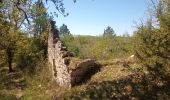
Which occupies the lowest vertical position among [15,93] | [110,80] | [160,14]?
[15,93]

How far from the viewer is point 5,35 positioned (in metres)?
34.4

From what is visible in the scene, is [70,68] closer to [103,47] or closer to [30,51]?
[30,51]

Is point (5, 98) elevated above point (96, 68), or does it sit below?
below

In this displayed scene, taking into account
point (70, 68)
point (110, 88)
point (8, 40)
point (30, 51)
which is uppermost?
point (8, 40)

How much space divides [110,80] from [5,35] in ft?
61.0

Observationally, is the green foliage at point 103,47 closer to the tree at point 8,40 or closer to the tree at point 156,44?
the tree at point 8,40

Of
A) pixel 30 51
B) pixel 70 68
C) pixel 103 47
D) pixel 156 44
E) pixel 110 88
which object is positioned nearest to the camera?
pixel 156 44

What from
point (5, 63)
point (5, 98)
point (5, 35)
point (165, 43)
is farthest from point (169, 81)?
point (5, 63)

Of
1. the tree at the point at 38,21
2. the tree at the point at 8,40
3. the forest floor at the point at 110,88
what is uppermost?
the tree at the point at 38,21

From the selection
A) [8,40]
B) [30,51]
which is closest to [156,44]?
[30,51]

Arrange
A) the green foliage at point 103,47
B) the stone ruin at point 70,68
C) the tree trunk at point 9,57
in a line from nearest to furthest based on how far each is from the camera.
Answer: the stone ruin at point 70,68 → the green foliage at point 103,47 → the tree trunk at point 9,57

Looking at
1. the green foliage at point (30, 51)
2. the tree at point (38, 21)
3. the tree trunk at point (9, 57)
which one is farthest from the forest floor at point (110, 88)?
the tree at point (38, 21)

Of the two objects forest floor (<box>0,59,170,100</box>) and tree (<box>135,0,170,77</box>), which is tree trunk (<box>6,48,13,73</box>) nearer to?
forest floor (<box>0,59,170,100</box>)

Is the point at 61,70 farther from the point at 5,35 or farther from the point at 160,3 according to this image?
the point at 5,35
